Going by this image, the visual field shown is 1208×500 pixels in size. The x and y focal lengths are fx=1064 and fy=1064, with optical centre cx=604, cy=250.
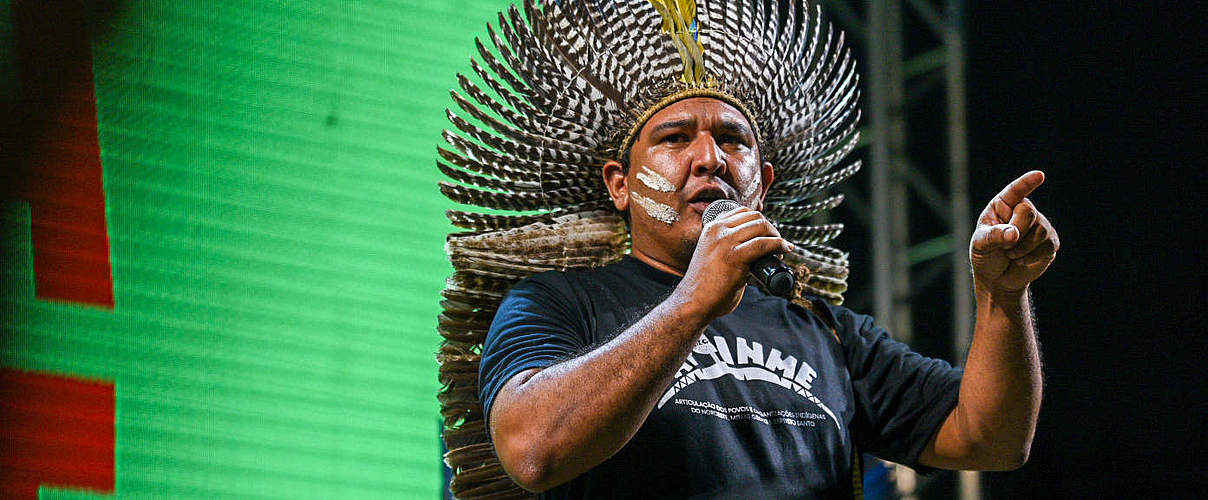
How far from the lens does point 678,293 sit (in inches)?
65.7

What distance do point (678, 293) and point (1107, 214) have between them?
312 cm

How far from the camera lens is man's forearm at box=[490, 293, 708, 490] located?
1.59 meters

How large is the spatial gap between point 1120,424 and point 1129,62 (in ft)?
4.54

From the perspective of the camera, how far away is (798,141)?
2.63 m

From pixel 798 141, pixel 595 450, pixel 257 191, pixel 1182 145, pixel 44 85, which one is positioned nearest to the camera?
pixel 595 450

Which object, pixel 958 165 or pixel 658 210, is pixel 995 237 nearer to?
pixel 658 210

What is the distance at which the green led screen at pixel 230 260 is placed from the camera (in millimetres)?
2270

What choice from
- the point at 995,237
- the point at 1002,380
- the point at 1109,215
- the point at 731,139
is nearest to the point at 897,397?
the point at 1002,380

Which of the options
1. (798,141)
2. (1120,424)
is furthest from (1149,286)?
(798,141)

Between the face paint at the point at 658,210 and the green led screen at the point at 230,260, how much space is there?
69 cm

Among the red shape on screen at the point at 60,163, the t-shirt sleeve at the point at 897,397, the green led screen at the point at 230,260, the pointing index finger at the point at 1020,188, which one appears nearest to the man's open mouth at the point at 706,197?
the t-shirt sleeve at the point at 897,397

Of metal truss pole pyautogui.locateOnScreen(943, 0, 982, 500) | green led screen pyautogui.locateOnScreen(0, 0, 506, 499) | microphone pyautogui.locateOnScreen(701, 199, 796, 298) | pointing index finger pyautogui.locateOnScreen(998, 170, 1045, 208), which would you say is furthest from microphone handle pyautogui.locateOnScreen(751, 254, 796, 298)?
metal truss pole pyautogui.locateOnScreen(943, 0, 982, 500)

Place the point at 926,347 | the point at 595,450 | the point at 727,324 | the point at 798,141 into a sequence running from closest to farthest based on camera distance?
the point at 595,450 < the point at 727,324 < the point at 798,141 < the point at 926,347

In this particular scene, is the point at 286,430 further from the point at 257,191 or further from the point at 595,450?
the point at 595,450
